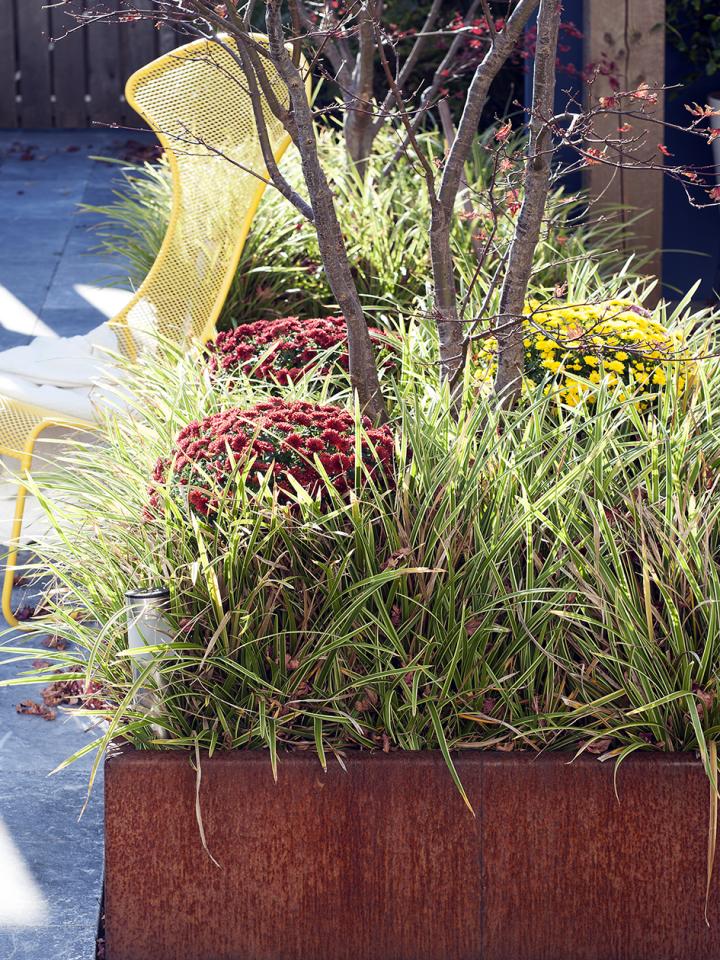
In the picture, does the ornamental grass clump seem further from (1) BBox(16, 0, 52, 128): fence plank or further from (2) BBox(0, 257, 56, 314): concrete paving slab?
(1) BBox(16, 0, 52, 128): fence plank

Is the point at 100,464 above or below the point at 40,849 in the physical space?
above

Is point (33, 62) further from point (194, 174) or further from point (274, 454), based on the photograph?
point (274, 454)

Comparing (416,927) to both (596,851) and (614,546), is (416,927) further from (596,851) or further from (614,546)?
(614,546)

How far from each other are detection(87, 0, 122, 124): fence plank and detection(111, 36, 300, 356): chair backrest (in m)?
6.80

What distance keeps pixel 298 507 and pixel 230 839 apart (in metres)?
0.59

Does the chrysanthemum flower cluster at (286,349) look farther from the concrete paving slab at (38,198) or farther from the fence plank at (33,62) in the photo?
the fence plank at (33,62)

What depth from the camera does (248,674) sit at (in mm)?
1994

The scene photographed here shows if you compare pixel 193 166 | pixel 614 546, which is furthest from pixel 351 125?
pixel 614 546

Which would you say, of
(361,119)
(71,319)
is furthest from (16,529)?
(71,319)

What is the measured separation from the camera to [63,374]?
354 cm

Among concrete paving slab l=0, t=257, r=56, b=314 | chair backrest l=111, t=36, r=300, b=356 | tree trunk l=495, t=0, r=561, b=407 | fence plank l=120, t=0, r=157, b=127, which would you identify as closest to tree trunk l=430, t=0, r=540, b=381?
tree trunk l=495, t=0, r=561, b=407

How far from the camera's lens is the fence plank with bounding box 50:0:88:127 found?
34.1 ft

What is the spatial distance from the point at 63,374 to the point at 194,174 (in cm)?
85

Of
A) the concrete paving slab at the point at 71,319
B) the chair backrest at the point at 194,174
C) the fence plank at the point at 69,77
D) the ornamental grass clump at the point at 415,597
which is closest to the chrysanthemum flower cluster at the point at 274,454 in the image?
the ornamental grass clump at the point at 415,597
